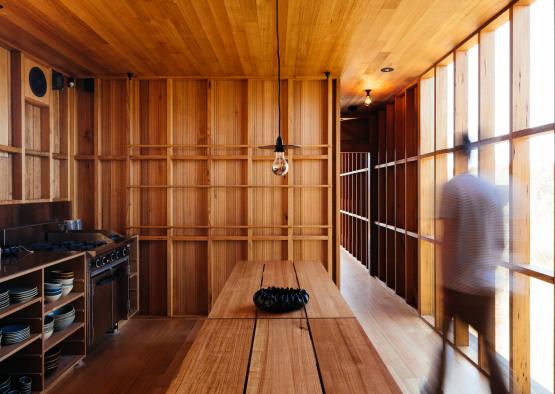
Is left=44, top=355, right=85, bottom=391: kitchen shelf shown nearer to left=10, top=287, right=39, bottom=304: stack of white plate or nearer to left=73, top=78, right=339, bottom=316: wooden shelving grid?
left=10, top=287, right=39, bottom=304: stack of white plate

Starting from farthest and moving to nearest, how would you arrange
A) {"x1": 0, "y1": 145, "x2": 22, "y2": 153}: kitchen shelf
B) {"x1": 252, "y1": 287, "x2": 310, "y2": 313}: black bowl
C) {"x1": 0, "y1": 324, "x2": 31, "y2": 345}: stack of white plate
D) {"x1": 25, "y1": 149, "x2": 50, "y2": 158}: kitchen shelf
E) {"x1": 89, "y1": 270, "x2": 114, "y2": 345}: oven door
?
{"x1": 25, "y1": 149, "x2": 50, "y2": 158}: kitchen shelf < {"x1": 89, "y1": 270, "x2": 114, "y2": 345}: oven door < {"x1": 0, "y1": 145, "x2": 22, "y2": 153}: kitchen shelf < {"x1": 0, "y1": 324, "x2": 31, "y2": 345}: stack of white plate < {"x1": 252, "y1": 287, "x2": 310, "y2": 313}: black bowl

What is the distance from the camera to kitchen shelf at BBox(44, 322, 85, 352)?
9.55 feet

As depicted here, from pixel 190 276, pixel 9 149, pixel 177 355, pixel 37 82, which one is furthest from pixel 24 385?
pixel 37 82

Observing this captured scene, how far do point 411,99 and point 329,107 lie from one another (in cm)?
137

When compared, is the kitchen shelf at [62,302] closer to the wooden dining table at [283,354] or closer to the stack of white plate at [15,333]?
the stack of white plate at [15,333]

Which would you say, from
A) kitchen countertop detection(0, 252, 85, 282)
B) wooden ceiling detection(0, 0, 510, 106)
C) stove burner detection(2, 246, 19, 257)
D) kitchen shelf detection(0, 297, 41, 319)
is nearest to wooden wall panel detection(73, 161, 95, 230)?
wooden ceiling detection(0, 0, 510, 106)

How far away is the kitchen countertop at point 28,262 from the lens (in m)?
2.46

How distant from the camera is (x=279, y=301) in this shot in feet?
6.82

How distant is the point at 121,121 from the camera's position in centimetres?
462

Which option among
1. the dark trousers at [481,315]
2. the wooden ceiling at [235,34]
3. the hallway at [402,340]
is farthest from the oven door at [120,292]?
the dark trousers at [481,315]

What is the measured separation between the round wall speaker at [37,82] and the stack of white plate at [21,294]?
208cm

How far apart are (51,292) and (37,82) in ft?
7.09

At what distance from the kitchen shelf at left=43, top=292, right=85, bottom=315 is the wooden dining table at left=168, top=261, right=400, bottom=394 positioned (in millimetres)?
1481

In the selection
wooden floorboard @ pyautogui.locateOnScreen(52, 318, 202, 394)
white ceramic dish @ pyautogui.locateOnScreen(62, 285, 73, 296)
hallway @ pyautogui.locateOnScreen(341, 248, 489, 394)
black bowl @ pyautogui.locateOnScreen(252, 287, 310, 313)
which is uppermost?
black bowl @ pyautogui.locateOnScreen(252, 287, 310, 313)
